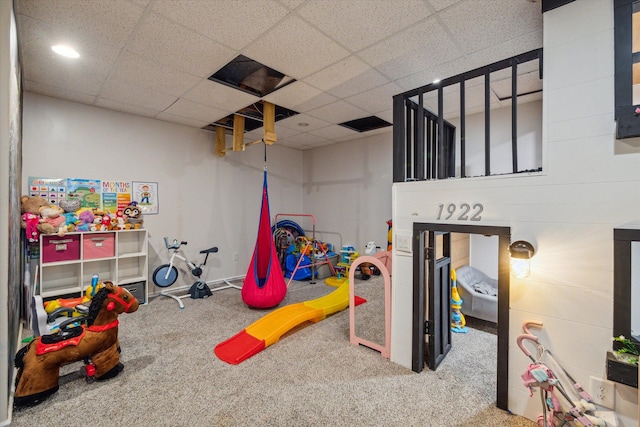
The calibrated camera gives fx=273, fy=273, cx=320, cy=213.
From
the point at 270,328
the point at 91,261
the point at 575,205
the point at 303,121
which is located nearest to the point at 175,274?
the point at 91,261

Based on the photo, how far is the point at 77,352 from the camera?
198cm

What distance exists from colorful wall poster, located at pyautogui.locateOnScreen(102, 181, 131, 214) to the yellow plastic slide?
2564 mm

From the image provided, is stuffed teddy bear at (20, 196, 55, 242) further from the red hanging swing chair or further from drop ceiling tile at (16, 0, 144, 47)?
the red hanging swing chair

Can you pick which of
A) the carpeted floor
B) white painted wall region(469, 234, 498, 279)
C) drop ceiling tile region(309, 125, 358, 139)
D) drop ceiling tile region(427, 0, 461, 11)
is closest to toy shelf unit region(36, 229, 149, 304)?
the carpeted floor

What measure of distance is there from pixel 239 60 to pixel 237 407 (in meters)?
2.88

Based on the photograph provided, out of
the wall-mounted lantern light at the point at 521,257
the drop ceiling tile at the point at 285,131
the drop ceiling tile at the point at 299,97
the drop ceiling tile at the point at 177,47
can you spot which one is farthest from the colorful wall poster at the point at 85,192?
the wall-mounted lantern light at the point at 521,257

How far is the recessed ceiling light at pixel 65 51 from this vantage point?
230cm

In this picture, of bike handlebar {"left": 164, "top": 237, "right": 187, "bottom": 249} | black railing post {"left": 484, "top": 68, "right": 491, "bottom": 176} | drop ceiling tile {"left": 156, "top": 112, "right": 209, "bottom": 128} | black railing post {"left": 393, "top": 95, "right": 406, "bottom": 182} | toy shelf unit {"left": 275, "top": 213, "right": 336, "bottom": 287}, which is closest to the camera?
black railing post {"left": 484, "top": 68, "right": 491, "bottom": 176}

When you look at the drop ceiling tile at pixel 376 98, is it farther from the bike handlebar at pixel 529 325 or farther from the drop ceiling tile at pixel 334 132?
the bike handlebar at pixel 529 325

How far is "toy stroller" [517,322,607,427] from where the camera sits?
1.38 metres

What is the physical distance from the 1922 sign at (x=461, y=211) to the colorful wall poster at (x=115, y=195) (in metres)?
4.07

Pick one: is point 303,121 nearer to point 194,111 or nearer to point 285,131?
Answer: point 285,131

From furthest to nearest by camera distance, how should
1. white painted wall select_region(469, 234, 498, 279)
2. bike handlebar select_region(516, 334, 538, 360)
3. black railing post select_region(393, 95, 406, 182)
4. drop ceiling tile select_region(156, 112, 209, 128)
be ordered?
1. drop ceiling tile select_region(156, 112, 209, 128)
2. white painted wall select_region(469, 234, 498, 279)
3. black railing post select_region(393, 95, 406, 182)
4. bike handlebar select_region(516, 334, 538, 360)

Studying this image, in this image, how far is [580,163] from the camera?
1499 mm
